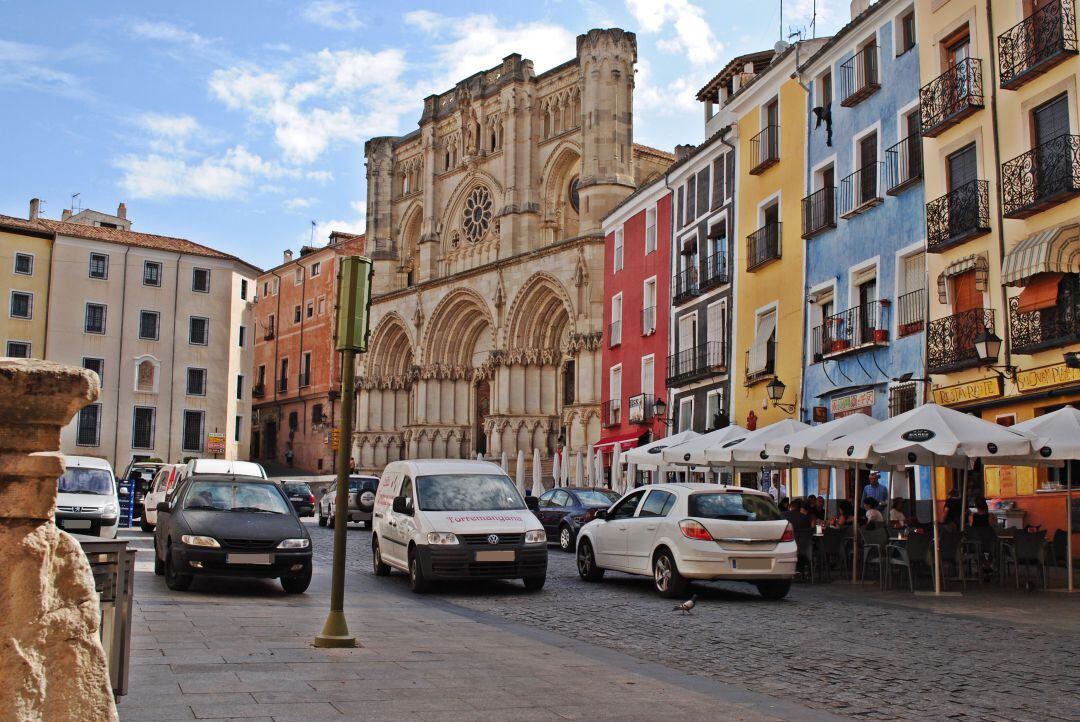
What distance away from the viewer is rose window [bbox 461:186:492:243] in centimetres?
5441

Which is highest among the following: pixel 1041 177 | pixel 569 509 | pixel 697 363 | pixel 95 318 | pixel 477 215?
pixel 477 215

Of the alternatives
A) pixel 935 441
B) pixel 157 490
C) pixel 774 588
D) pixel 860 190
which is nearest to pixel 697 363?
pixel 860 190

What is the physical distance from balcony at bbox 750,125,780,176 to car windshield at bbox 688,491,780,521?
16.9 m

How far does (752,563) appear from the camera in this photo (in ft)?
48.6

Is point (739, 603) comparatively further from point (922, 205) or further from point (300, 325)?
point (300, 325)

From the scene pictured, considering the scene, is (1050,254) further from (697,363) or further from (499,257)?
(499,257)

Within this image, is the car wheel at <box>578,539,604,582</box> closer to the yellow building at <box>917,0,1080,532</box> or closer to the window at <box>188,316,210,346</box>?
the yellow building at <box>917,0,1080,532</box>

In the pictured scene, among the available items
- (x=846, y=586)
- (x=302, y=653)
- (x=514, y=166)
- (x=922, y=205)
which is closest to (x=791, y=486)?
(x=922, y=205)

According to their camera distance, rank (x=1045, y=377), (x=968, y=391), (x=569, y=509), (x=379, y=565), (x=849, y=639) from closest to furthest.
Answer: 1. (x=849, y=639)
2. (x=379, y=565)
3. (x=1045, y=377)
4. (x=968, y=391)
5. (x=569, y=509)

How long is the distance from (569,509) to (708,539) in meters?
11.2

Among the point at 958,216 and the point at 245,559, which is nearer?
the point at 245,559

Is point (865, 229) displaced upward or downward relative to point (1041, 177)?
upward

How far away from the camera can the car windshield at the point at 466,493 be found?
52.9ft

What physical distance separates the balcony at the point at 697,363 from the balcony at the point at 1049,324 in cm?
1318
